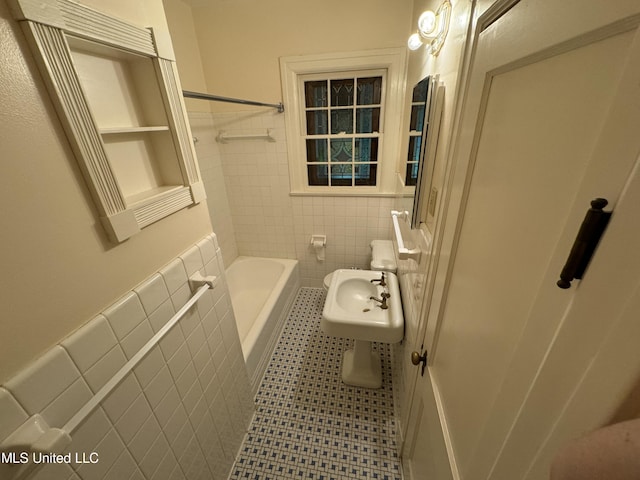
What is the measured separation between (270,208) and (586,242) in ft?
7.78

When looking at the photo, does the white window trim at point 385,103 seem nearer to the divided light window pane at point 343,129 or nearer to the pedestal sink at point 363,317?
the divided light window pane at point 343,129

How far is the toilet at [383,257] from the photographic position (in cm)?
202

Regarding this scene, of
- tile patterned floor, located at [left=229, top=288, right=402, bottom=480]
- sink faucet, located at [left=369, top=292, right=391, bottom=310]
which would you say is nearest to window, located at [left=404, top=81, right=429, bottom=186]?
sink faucet, located at [left=369, top=292, right=391, bottom=310]

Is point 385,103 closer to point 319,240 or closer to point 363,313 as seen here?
point 319,240

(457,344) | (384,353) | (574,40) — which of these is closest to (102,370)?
(457,344)

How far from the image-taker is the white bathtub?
5.95 ft

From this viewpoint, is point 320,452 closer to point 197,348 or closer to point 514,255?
point 197,348

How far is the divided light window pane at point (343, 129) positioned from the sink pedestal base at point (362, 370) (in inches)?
55.2

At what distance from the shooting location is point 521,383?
360 mm

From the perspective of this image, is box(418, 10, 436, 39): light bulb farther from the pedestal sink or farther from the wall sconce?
the pedestal sink

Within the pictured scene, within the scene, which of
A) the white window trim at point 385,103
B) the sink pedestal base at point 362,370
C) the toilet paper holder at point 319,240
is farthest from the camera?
the toilet paper holder at point 319,240

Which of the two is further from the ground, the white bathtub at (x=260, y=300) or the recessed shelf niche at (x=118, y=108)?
the recessed shelf niche at (x=118, y=108)

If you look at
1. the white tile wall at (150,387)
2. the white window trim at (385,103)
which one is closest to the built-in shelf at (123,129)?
the white tile wall at (150,387)

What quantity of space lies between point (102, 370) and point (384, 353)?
5.93ft
